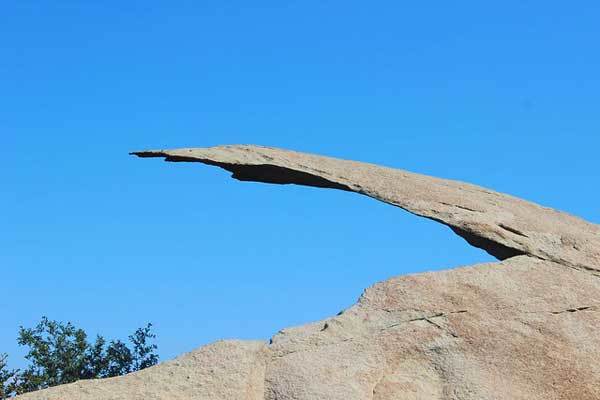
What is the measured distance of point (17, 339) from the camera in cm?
2069

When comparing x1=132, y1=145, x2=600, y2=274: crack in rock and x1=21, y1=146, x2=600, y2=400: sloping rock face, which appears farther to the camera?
x1=132, y1=145, x2=600, y2=274: crack in rock

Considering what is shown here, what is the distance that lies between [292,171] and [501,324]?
118 inches

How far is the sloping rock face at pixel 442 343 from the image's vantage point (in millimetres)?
7977

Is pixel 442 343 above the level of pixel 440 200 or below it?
below

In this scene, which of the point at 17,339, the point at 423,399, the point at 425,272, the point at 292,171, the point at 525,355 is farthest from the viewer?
the point at 17,339

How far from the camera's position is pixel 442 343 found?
27.7 ft

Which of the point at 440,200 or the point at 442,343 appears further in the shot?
the point at 440,200

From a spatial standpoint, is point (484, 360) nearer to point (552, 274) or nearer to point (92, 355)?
point (552, 274)

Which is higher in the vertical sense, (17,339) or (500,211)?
(17,339)

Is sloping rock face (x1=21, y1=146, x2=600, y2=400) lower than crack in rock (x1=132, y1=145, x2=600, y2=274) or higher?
lower

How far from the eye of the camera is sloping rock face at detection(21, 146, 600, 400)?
798 centimetres

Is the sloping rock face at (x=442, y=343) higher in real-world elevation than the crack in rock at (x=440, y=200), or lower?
lower

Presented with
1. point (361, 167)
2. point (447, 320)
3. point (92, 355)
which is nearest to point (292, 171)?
point (361, 167)

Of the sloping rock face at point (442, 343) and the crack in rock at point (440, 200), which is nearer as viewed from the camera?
the sloping rock face at point (442, 343)
